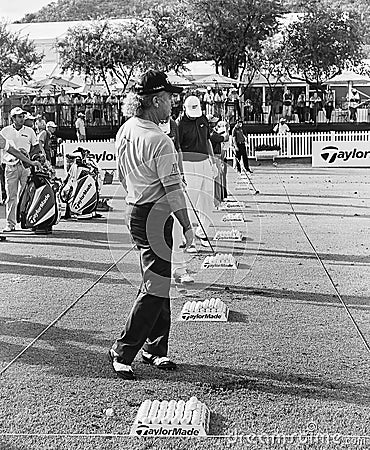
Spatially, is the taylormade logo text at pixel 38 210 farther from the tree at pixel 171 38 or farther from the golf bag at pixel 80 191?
the tree at pixel 171 38

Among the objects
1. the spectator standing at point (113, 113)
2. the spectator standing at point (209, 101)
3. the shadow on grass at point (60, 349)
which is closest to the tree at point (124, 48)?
the spectator standing at point (209, 101)

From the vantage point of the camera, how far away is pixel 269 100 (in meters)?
42.6

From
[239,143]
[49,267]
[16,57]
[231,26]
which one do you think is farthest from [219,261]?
[16,57]

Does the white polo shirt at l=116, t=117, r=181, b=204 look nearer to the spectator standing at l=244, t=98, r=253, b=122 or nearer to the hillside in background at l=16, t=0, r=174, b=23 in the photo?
the spectator standing at l=244, t=98, r=253, b=122

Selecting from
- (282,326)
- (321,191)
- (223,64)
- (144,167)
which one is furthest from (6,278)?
(223,64)

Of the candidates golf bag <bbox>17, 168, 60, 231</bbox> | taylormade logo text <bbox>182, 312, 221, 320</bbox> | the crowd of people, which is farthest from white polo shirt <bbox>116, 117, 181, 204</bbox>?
the crowd of people

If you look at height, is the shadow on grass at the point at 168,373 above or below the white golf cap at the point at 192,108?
below

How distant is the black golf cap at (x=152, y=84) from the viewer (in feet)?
19.2

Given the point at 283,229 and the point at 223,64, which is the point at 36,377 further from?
the point at 223,64

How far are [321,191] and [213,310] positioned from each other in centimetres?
1324

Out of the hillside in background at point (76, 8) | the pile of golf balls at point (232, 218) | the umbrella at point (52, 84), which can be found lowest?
the pile of golf balls at point (232, 218)

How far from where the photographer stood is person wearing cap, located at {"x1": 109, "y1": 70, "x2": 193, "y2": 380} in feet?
18.9

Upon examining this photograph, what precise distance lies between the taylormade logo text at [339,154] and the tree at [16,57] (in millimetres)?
20943

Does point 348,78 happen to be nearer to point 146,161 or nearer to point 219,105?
point 219,105
